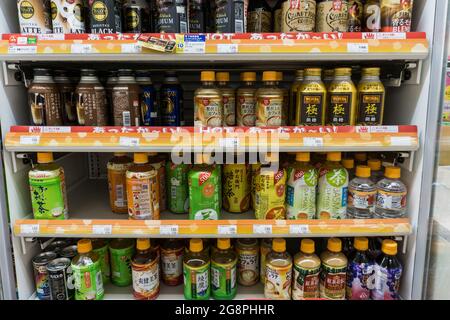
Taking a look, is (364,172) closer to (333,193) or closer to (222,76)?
(333,193)

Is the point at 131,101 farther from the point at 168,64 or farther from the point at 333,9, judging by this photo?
the point at 333,9

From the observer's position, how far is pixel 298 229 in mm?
1316

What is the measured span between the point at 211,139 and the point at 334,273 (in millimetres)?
794

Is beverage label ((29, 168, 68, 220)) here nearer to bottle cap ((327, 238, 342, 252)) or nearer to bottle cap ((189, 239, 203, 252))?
bottle cap ((189, 239, 203, 252))

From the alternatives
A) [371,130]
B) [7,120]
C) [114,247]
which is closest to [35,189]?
[7,120]

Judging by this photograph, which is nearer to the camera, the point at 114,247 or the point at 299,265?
the point at 299,265

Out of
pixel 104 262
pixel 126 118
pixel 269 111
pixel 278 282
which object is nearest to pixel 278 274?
pixel 278 282

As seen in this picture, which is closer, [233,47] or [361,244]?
[233,47]

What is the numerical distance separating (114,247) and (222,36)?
1.07 meters

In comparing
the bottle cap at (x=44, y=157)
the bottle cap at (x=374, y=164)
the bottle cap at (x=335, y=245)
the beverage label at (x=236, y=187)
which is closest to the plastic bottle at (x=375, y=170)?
the bottle cap at (x=374, y=164)

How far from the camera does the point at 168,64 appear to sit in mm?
1626

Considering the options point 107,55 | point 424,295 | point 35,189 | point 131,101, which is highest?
point 107,55

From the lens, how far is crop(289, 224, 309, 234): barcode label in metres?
1.31

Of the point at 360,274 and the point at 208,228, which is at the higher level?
the point at 208,228
